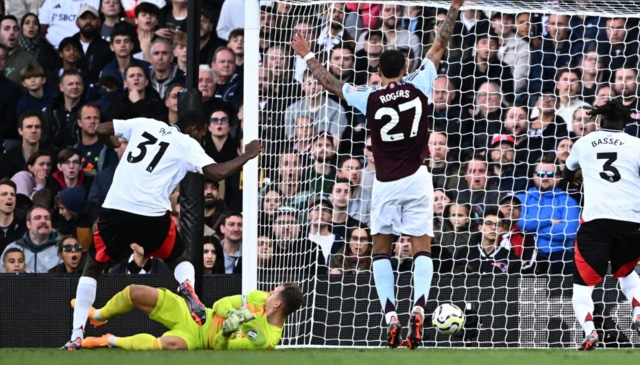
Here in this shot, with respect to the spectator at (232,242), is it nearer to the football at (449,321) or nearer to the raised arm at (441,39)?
the football at (449,321)

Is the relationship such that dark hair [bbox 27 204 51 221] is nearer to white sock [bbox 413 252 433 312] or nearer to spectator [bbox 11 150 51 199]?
spectator [bbox 11 150 51 199]

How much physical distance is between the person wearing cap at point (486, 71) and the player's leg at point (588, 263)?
3007mm

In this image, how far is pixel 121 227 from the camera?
919 centimetres

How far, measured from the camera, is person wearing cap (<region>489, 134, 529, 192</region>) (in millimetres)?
11906

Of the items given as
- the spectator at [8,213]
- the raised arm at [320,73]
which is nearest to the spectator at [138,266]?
the spectator at [8,213]

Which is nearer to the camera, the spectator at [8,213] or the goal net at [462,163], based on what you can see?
the goal net at [462,163]

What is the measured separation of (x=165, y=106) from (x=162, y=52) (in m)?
0.56

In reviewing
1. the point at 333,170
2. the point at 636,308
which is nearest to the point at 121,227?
the point at 333,170

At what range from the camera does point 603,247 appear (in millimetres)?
9477

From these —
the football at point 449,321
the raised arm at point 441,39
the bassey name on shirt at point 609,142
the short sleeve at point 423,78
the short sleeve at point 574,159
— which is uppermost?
the raised arm at point 441,39

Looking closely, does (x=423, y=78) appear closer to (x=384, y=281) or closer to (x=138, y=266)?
(x=384, y=281)

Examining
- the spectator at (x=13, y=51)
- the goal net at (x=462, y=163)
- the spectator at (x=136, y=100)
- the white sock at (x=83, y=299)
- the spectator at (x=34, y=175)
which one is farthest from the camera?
the spectator at (x=13, y=51)

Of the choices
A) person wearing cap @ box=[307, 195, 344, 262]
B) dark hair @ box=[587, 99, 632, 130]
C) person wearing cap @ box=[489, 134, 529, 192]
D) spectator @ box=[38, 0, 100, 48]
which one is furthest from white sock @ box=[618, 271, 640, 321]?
spectator @ box=[38, 0, 100, 48]

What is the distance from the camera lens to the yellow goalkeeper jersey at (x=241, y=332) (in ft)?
28.9
